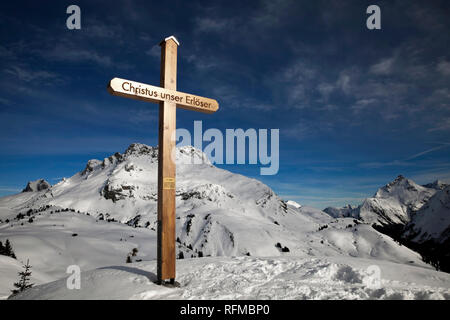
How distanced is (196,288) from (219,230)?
19170 cm

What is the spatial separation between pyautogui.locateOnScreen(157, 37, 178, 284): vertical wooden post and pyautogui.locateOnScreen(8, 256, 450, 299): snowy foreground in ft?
2.18

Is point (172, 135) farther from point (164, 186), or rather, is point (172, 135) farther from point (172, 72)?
point (172, 72)

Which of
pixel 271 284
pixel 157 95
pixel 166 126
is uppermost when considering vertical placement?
pixel 157 95

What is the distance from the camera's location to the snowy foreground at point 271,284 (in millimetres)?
5523

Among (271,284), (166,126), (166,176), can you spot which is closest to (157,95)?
(166,126)

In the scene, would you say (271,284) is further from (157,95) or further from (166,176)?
(157,95)

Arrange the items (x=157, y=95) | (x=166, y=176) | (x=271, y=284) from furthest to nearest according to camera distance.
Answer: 1. (x=157, y=95)
2. (x=166, y=176)
3. (x=271, y=284)

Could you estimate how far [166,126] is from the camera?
25.9ft

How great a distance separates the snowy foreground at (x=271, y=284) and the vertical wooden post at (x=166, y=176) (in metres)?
0.66

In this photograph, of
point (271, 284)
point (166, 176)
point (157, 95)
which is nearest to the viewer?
point (271, 284)

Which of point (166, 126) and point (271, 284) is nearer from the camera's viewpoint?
point (271, 284)

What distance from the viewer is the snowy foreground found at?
552 centimetres

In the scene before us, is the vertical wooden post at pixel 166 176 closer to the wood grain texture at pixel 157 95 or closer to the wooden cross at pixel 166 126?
the wooden cross at pixel 166 126

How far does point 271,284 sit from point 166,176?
428 cm
